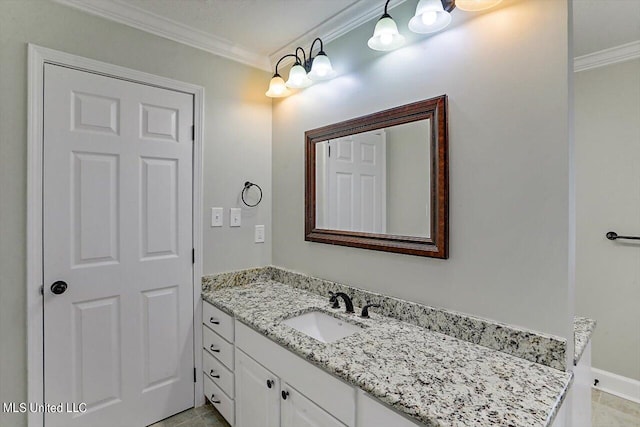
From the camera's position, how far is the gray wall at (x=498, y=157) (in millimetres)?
1112

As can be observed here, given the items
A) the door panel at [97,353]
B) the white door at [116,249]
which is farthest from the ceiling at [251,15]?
the door panel at [97,353]

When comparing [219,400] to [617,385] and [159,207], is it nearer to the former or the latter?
[159,207]

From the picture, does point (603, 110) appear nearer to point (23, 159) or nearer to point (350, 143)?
point (350, 143)

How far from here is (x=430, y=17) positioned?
1.31m

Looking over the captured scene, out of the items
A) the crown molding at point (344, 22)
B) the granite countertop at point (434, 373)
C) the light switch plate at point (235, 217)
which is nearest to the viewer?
the granite countertop at point (434, 373)

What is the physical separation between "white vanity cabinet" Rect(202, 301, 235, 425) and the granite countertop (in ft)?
0.97

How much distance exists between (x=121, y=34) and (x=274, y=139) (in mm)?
1089

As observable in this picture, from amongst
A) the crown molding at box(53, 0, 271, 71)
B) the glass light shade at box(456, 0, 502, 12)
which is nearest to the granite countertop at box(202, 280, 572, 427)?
the glass light shade at box(456, 0, 502, 12)

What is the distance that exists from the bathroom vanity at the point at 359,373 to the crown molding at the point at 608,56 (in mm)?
2245

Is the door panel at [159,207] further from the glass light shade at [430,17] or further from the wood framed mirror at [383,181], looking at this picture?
the glass light shade at [430,17]

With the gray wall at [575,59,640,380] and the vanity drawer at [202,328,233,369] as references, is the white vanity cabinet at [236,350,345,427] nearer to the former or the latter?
the vanity drawer at [202,328,233,369]

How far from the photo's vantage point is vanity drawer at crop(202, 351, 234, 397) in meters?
1.76

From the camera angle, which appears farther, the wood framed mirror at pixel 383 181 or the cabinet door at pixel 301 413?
the wood framed mirror at pixel 383 181

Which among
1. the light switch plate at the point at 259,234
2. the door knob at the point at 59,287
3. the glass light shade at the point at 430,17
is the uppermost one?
the glass light shade at the point at 430,17
